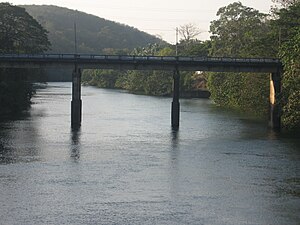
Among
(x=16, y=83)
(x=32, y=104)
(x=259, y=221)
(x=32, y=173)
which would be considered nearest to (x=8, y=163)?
(x=32, y=173)

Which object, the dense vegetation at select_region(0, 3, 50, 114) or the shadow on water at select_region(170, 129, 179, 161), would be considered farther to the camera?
the dense vegetation at select_region(0, 3, 50, 114)

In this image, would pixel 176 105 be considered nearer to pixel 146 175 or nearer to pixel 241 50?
pixel 146 175

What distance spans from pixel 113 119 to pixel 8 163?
37.8 meters

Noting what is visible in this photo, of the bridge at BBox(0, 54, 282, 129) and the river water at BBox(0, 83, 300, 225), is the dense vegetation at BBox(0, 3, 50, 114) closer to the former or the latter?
the bridge at BBox(0, 54, 282, 129)

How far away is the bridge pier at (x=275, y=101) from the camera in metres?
77.3

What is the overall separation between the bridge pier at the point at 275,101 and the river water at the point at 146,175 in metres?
2.03

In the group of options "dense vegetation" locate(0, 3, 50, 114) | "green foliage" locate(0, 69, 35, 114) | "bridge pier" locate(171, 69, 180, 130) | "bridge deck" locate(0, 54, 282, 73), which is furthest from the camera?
"dense vegetation" locate(0, 3, 50, 114)

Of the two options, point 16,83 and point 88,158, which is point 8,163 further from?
point 16,83

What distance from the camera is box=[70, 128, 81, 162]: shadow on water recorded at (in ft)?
176

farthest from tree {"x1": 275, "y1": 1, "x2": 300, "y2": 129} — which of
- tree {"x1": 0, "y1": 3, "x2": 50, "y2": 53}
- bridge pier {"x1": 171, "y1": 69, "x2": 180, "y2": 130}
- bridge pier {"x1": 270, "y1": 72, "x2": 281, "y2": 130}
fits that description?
tree {"x1": 0, "y1": 3, "x2": 50, "y2": 53}

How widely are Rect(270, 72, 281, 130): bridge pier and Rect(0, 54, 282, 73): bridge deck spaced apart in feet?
4.47

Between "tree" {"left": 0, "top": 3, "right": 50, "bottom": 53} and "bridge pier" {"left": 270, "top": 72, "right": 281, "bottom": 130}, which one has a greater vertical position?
"tree" {"left": 0, "top": 3, "right": 50, "bottom": 53}

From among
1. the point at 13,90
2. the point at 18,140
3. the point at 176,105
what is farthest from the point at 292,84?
the point at 13,90

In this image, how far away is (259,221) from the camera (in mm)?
33688
